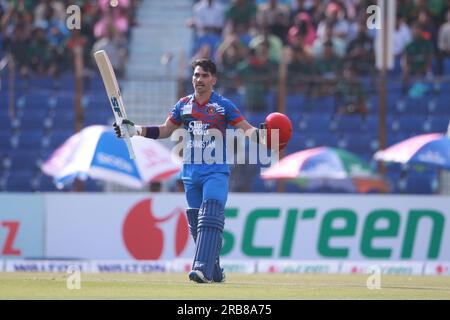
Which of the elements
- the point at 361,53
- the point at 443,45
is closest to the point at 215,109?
the point at 361,53

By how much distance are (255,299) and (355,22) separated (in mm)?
15668

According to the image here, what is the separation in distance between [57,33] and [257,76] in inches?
A: 211

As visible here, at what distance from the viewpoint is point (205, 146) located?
13.6 meters

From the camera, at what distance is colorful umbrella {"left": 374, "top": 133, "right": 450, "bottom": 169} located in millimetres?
22089

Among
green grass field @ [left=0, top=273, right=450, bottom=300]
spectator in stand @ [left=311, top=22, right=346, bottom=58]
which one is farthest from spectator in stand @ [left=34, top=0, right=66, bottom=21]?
green grass field @ [left=0, top=273, right=450, bottom=300]

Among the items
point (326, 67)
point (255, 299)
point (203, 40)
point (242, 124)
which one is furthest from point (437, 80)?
point (255, 299)

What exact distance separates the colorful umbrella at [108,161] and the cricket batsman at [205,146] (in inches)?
332

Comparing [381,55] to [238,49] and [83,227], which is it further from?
[83,227]

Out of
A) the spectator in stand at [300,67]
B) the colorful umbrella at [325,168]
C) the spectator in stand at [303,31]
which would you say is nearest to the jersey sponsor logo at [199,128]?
the colorful umbrella at [325,168]

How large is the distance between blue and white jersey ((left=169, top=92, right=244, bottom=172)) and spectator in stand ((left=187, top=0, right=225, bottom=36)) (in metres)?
14.2

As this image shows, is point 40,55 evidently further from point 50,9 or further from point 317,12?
point 317,12

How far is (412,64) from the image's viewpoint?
83.7 ft

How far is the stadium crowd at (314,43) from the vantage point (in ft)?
81.6

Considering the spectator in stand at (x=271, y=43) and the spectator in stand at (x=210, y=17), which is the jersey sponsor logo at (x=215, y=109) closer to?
the spectator in stand at (x=271, y=43)
